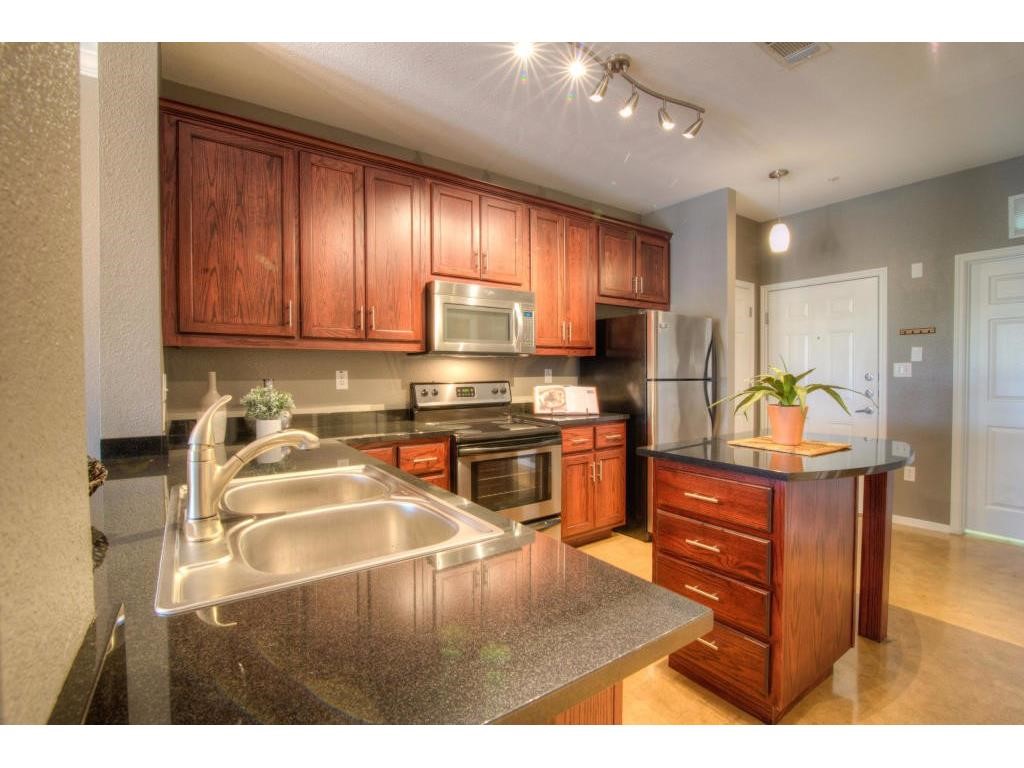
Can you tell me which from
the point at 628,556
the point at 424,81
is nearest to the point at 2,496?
the point at 424,81

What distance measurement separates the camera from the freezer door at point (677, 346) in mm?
3242

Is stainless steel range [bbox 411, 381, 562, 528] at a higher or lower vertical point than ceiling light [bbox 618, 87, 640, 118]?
lower

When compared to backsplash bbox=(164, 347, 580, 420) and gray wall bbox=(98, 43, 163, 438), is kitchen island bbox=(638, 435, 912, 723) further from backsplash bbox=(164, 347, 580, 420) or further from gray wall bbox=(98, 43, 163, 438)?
gray wall bbox=(98, 43, 163, 438)

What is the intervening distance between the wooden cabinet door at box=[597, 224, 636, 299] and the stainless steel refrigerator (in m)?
0.29

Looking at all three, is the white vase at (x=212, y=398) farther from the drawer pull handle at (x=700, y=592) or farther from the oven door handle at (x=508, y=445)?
the drawer pull handle at (x=700, y=592)

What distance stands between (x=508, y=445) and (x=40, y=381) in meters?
2.37

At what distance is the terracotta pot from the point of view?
183cm

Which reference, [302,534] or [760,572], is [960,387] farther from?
[302,534]

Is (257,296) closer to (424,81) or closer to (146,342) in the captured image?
(146,342)

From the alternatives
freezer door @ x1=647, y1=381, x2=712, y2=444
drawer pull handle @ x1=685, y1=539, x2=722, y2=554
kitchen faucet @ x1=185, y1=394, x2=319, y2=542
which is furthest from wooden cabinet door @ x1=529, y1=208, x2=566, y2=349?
kitchen faucet @ x1=185, y1=394, x2=319, y2=542

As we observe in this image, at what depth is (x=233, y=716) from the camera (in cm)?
40

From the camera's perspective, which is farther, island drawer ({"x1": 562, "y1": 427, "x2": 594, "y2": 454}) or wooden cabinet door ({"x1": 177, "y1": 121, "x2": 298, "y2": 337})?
island drawer ({"x1": 562, "y1": 427, "x2": 594, "y2": 454})
